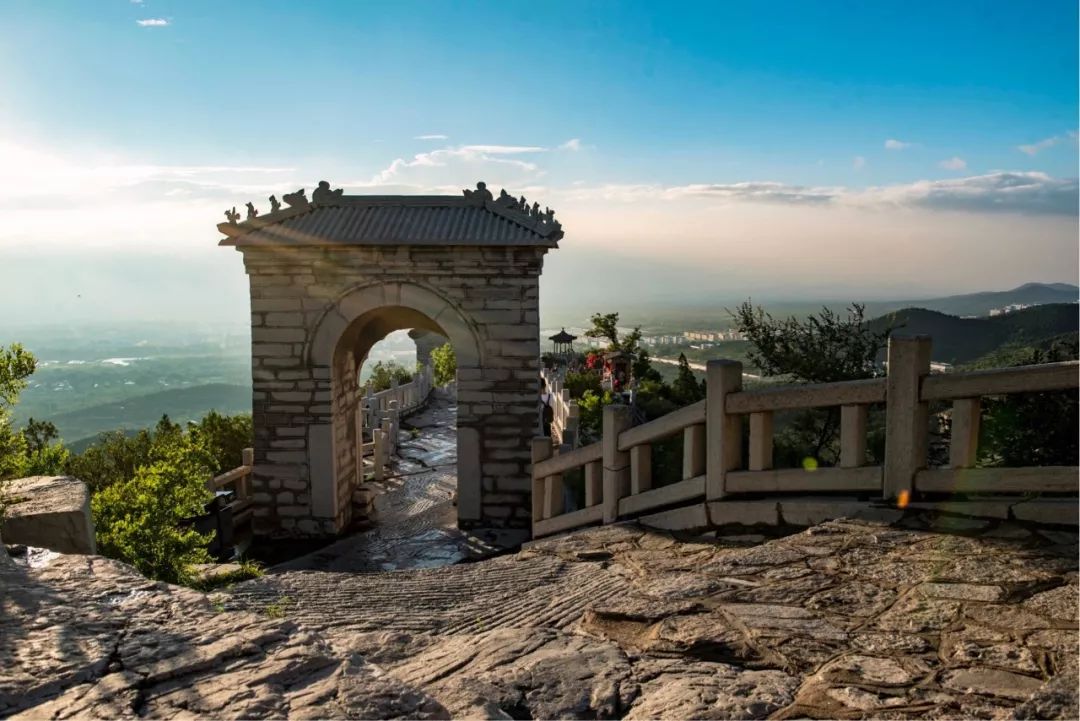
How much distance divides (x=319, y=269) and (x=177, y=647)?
9638 mm

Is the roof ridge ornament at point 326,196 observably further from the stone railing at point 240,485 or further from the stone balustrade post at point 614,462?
the stone balustrade post at point 614,462

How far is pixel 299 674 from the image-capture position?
304cm

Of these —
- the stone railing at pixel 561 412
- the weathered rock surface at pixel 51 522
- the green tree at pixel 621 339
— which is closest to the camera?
the weathered rock surface at pixel 51 522

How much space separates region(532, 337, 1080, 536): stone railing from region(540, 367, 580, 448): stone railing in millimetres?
5708

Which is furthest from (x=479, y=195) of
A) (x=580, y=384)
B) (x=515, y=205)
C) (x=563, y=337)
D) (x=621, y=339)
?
(x=563, y=337)

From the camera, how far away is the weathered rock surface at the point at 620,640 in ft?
9.75

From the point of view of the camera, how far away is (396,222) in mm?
12633

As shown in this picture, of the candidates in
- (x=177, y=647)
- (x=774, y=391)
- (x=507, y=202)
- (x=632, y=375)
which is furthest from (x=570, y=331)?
(x=177, y=647)

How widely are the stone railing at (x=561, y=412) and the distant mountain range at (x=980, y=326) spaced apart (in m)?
8.31

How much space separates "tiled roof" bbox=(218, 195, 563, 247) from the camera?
12125 millimetres

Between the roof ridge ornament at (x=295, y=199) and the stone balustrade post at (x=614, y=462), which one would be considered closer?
the stone balustrade post at (x=614, y=462)

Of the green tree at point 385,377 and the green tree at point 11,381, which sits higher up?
the green tree at point 11,381

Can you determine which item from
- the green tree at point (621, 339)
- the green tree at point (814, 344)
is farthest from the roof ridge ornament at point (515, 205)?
the green tree at point (621, 339)

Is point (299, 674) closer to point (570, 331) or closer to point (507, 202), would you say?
point (507, 202)
